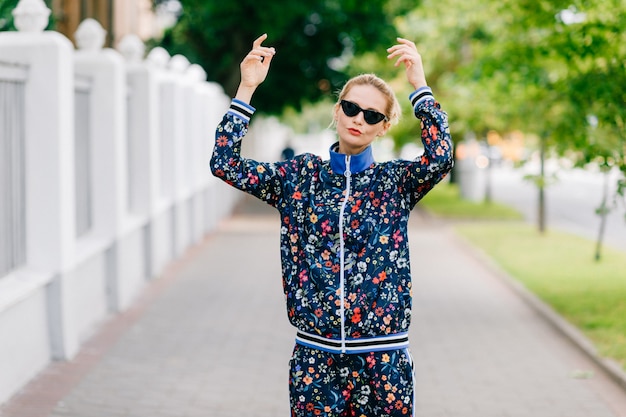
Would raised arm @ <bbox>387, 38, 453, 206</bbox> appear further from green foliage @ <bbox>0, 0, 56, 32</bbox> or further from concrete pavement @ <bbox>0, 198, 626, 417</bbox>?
green foliage @ <bbox>0, 0, 56, 32</bbox>

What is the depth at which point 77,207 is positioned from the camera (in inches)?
379

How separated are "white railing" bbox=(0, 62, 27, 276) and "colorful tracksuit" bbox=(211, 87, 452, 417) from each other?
4079 millimetres

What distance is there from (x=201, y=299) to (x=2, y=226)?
4.20 m

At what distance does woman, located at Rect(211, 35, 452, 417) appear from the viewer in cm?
344

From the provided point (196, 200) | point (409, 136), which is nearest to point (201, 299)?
point (196, 200)

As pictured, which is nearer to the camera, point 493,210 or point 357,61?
point 493,210

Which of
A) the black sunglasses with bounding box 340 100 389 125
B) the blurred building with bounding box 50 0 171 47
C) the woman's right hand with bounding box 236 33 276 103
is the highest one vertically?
the blurred building with bounding box 50 0 171 47

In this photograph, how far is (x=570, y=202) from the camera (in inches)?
1192

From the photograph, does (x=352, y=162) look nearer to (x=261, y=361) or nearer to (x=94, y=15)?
(x=261, y=361)

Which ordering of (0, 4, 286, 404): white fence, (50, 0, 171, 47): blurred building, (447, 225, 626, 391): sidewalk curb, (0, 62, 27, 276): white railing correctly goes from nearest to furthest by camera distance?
(0, 62, 27, 276): white railing → (0, 4, 286, 404): white fence → (447, 225, 626, 391): sidewalk curb → (50, 0, 171, 47): blurred building

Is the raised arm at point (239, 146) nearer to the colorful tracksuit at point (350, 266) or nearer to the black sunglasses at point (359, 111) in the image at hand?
the colorful tracksuit at point (350, 266)

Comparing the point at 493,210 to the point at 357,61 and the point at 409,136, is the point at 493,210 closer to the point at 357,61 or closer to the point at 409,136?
the point at 409,136

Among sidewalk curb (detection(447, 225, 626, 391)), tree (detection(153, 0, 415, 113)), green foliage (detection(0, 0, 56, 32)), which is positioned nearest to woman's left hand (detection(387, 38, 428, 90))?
sidewalk curb (detection(447, 225, 626, 391))

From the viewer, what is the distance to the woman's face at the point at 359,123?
352cm
